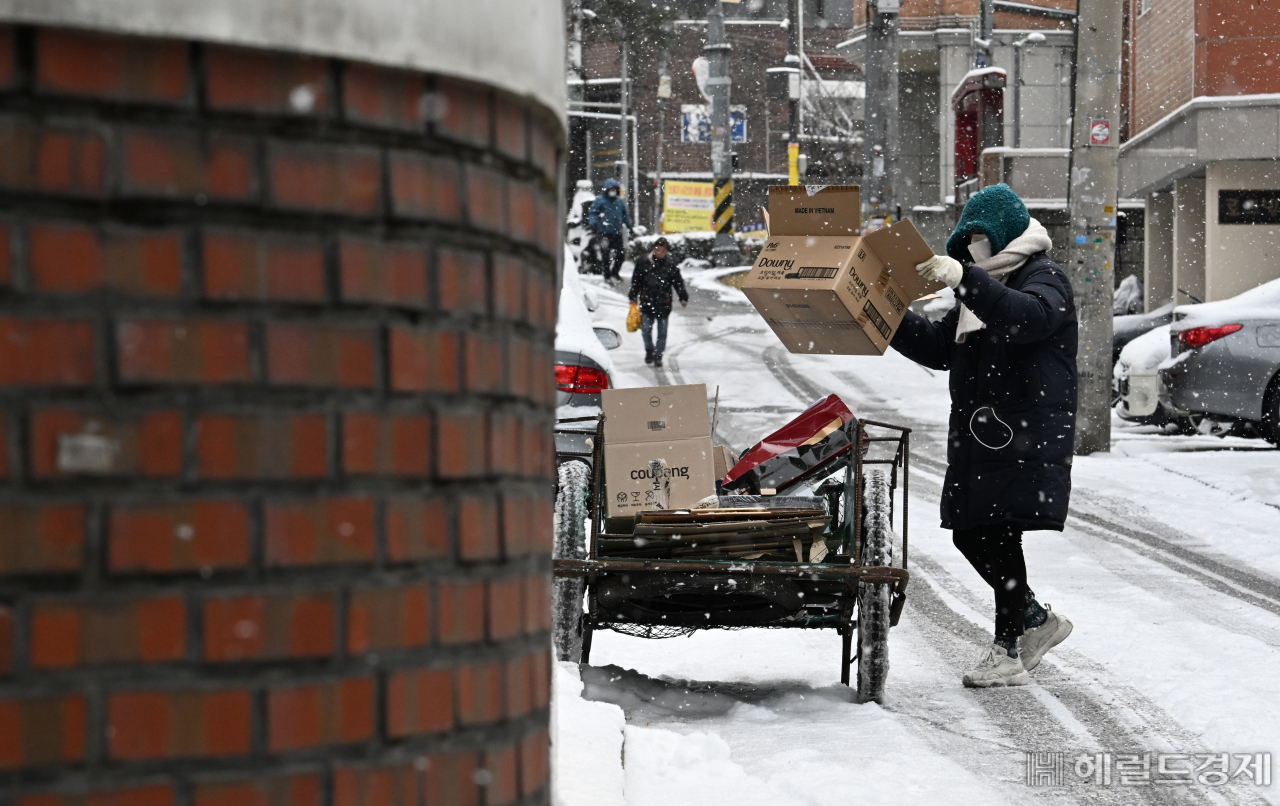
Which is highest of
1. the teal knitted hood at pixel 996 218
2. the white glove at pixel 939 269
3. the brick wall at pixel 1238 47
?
the brick wall at pixel 1238 47

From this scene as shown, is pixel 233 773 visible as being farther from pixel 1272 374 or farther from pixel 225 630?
pixel 1272 374

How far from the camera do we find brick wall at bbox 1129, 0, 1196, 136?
22312 millimetres

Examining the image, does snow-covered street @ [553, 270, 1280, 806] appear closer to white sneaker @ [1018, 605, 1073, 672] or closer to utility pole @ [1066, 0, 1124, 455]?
white sneaker @ [1018, 605, 1073, 672]

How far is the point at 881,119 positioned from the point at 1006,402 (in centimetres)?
1909

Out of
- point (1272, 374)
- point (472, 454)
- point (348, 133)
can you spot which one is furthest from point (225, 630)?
point (1272, 374)

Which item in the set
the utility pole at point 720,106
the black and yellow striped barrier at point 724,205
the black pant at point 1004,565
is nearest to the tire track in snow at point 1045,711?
the black pant at point 1004,565

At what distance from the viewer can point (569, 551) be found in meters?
5.48

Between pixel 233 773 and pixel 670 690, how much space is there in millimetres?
4308

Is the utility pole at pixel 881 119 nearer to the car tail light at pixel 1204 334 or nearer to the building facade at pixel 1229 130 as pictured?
the building facade at pixel 1229 130

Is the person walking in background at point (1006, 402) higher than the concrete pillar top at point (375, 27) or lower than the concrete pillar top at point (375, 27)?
lower

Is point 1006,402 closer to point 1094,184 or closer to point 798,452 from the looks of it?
point 798,452

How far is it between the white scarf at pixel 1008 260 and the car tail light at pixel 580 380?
3.65 m

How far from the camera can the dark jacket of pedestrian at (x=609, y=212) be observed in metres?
30.0

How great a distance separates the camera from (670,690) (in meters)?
5.59
